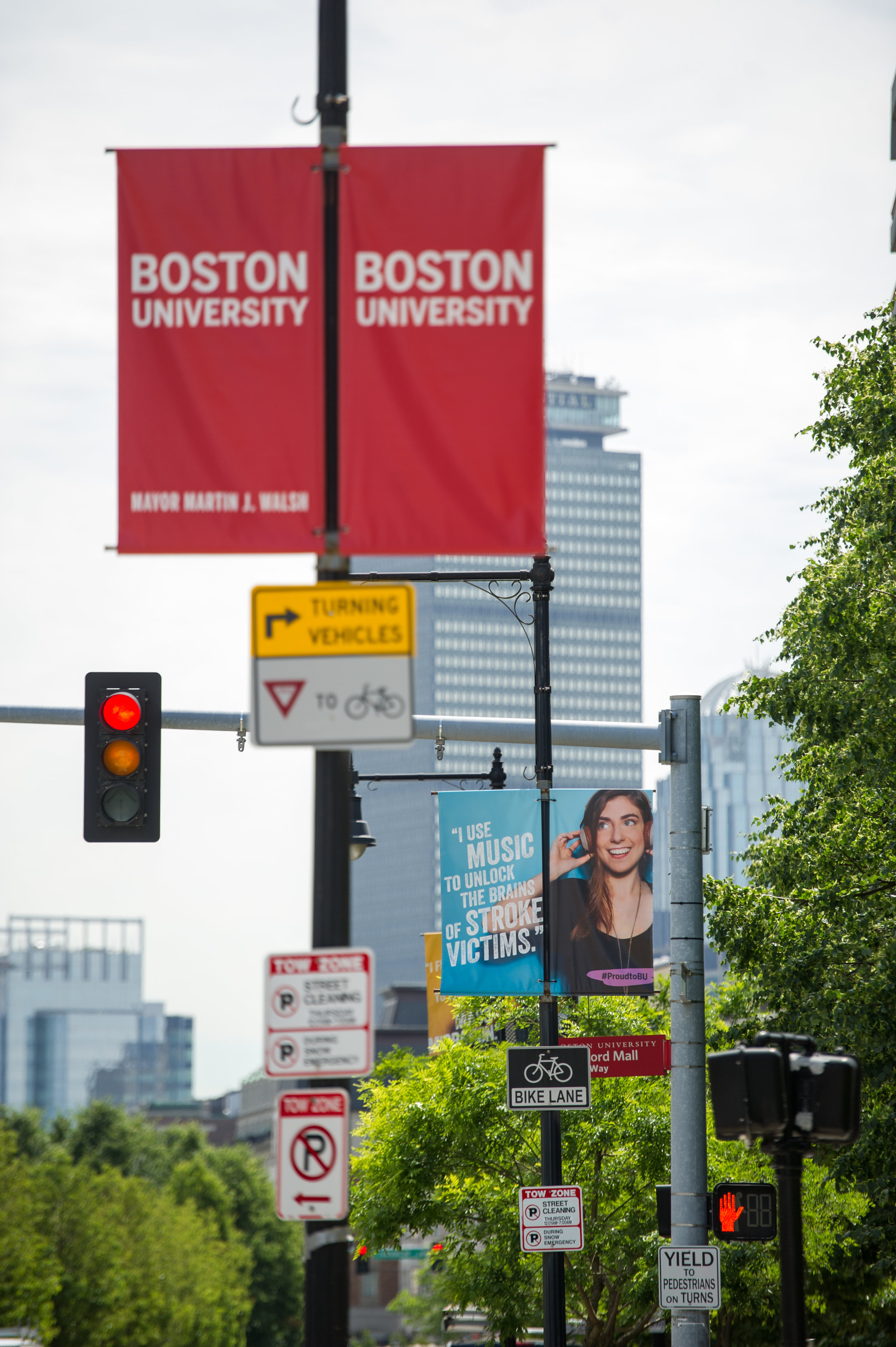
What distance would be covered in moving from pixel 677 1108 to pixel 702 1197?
0.76 m

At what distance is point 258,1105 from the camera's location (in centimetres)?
17000

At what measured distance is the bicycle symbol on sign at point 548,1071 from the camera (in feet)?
54.7

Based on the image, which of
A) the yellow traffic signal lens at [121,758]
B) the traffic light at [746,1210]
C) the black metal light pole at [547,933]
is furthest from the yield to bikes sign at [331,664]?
the black metal light pole at [547,933]

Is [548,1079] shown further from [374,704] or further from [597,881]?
[374,704]

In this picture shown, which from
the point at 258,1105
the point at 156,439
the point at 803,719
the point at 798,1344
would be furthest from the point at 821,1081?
the point at 258,1105

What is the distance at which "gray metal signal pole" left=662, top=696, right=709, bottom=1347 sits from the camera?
14664 millimetres

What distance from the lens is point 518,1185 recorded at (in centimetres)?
2523

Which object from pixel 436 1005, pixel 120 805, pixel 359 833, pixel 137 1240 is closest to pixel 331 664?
pixel 120 805

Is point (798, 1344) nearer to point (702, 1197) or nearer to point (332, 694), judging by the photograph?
point (332, 694)

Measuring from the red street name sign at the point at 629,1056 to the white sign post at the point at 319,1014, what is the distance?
11.0m

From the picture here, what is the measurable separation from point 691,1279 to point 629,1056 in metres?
3.95

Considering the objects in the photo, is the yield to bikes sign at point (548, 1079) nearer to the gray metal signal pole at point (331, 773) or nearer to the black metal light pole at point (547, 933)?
the black metal light pole at point (547, 933)

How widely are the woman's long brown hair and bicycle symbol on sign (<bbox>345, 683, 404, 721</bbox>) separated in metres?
12.0

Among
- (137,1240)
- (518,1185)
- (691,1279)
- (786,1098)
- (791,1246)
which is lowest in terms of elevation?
(137,1240)
